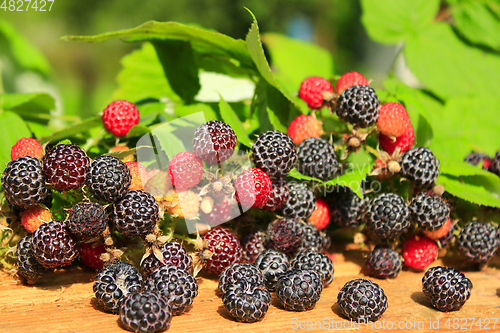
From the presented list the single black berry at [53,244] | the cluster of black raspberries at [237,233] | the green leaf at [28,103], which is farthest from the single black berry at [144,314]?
the green leaf at [28,103]

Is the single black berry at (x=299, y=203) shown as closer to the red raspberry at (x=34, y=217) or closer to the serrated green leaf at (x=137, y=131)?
the serrated green leaf at (x=137, y=131)

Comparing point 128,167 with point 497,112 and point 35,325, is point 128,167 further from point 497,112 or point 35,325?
point 497,112

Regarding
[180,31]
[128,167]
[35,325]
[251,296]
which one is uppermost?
[180,31]

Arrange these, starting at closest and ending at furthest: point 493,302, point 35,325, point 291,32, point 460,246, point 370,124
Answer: point 35,325 → point 493,302 → point 370,124 → point 460,246 → point 291,32

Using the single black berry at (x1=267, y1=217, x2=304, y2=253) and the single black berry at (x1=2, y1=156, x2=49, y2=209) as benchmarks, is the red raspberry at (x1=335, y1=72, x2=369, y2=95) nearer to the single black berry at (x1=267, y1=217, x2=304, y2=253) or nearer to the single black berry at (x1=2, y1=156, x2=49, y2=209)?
the single black berry at (x1=267, y1=217, x2=304, y2=253)

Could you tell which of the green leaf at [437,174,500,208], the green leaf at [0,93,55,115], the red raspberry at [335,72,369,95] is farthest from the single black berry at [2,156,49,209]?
the green leaf at [437,174,500,208]

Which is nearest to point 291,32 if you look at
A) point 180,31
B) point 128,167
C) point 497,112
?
point 497,112
